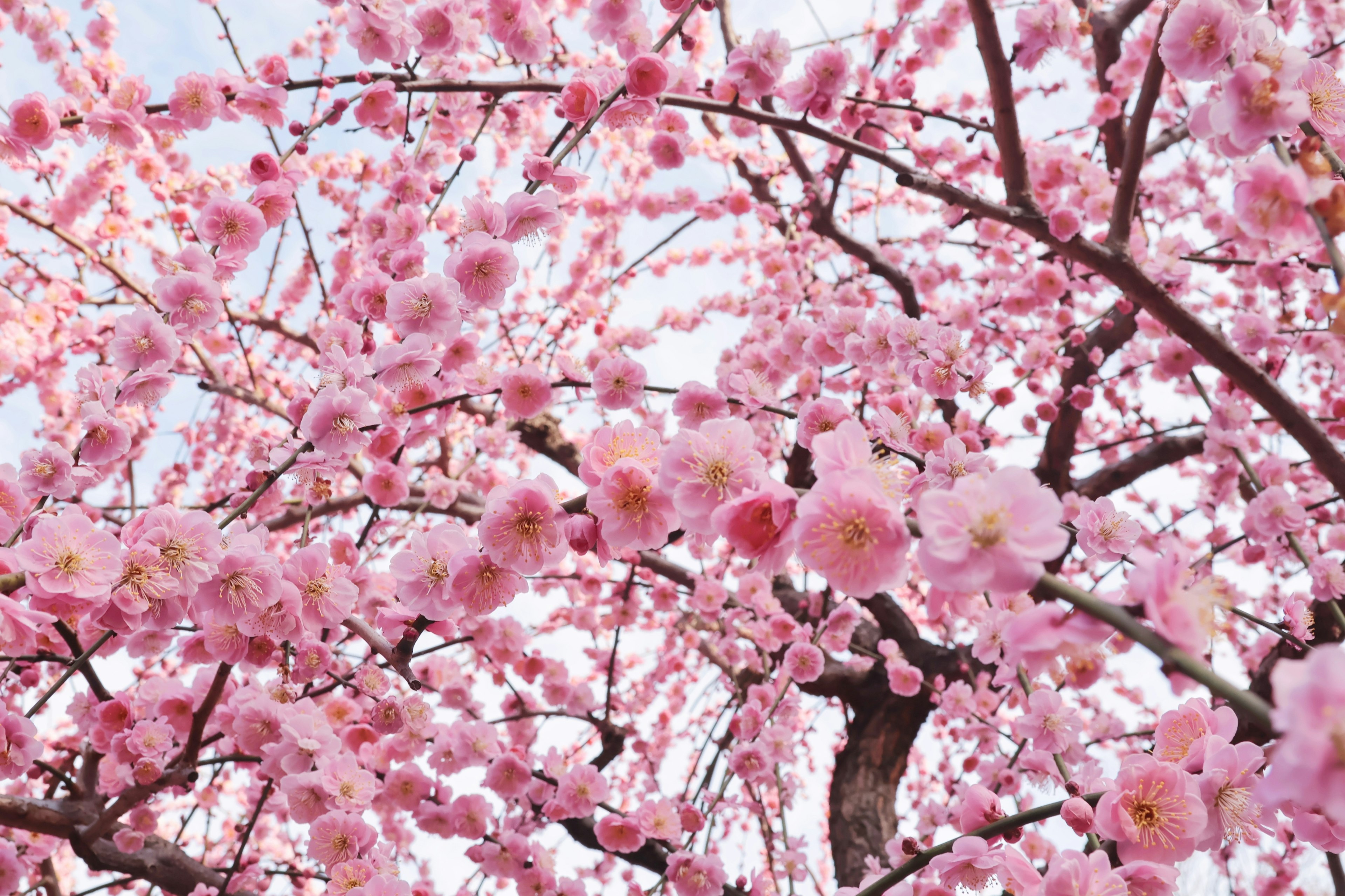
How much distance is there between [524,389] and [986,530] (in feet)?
5.86

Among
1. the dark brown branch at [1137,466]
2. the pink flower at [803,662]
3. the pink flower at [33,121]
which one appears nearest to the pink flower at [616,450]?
the pink flower at [33,121]

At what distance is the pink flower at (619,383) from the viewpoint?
7.63 ft

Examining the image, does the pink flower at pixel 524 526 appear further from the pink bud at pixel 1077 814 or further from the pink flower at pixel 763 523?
the pink bud at pixel 1077 814

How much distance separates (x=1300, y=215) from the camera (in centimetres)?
107

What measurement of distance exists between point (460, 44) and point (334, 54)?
3754 mm

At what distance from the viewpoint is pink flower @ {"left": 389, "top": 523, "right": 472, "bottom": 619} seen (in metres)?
1.58

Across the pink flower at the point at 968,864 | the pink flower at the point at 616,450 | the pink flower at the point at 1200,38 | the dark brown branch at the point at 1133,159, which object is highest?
the dark brown branch at the point at 1133,159

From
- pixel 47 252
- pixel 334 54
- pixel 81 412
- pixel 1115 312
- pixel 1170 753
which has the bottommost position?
pixel 1170 753

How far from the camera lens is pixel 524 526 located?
1.52 metres

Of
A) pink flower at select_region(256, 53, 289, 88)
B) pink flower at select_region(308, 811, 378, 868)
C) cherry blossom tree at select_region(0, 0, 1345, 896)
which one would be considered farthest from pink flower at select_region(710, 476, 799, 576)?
pink flower at select_region(256, 53, 289, 88)

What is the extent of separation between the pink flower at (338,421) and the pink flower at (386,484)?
1249 millimetres

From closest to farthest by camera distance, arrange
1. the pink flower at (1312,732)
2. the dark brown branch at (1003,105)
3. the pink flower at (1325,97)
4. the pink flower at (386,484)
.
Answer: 1. the pink flower at (1312,732)
2. the pink flower at (1325,97)
3. the dark brown branch at (1003,105)
4. the pink flower at (386,484)

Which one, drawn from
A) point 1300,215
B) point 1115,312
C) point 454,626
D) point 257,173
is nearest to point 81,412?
point 257,173

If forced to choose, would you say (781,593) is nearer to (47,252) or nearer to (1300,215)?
(1300,215)
